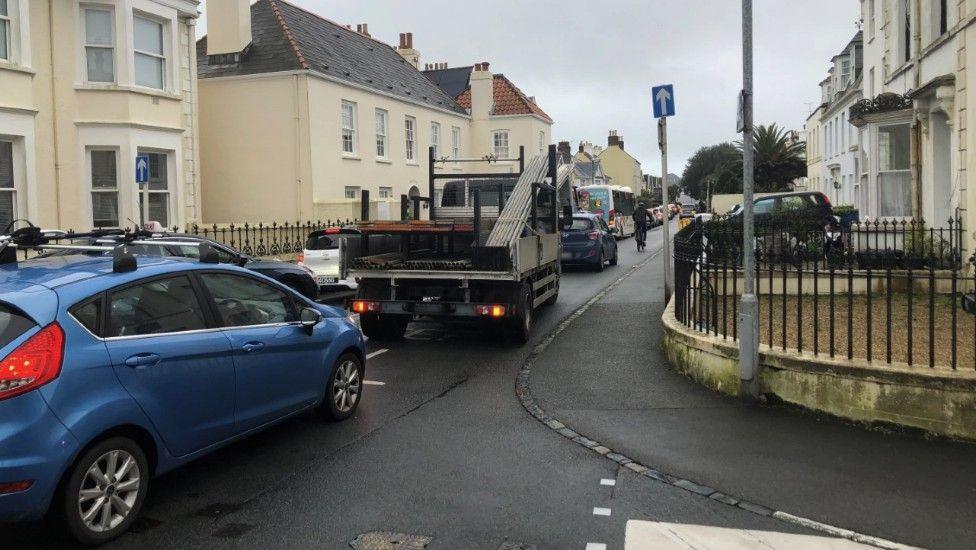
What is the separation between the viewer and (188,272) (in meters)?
5.62

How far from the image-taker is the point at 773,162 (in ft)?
182

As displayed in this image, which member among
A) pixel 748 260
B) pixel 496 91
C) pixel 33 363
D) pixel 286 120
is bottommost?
pixel 33 363

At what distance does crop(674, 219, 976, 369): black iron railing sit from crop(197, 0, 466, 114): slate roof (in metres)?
16.7

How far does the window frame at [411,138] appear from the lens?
33778mm

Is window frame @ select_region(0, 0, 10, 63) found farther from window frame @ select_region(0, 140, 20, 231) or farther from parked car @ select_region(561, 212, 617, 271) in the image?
parked car @ select_region(561, 212, 617, 271)

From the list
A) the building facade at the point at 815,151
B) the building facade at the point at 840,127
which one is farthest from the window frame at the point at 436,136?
the building facade at the point at 815,151

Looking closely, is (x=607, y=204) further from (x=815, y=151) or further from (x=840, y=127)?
(x=815, y=151)

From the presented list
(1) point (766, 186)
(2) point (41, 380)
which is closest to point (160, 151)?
(2) point (41, 380)

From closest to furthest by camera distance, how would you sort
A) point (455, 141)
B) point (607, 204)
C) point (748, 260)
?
1. point (748, 260)
2. point (455, 141)
3. point (607, 204)

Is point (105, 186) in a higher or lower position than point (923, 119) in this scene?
lower

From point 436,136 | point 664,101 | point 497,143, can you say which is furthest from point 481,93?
point 664,101

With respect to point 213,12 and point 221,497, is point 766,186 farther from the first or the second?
point 221,497

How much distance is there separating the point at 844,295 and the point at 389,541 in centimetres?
982

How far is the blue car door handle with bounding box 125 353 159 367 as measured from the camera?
4.80m
